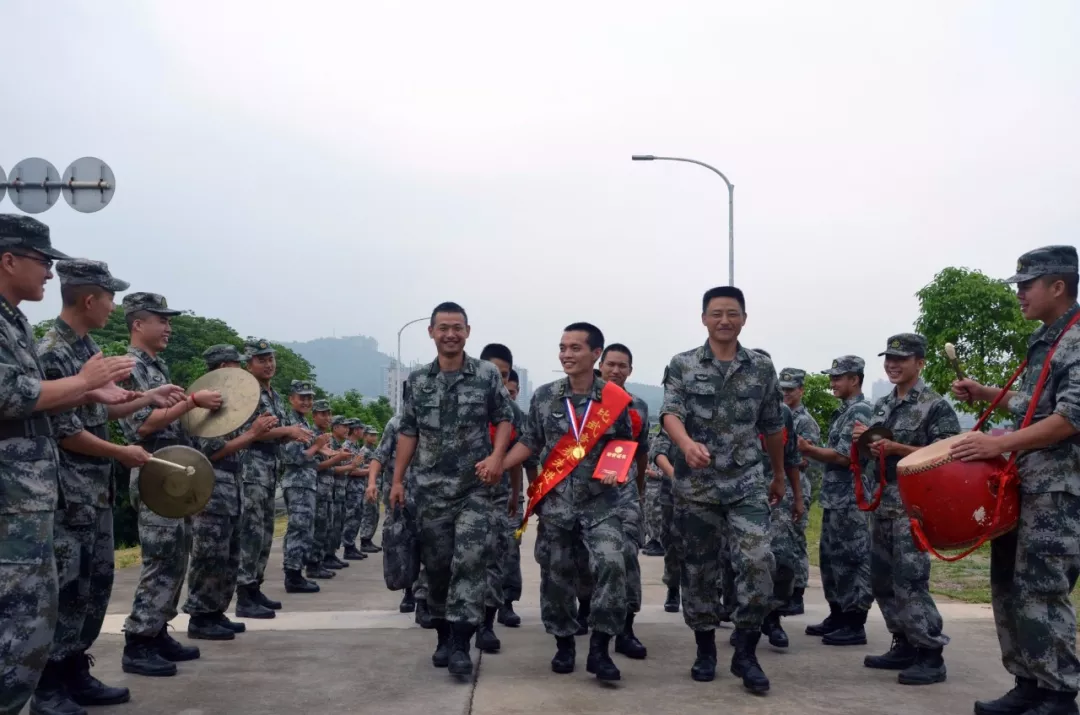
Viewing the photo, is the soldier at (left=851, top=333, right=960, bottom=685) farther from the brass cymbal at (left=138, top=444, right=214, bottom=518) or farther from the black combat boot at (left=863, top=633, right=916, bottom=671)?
the brass cymbal at (left=138, top=444, right=214, bottom=518)

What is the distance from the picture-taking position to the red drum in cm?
475

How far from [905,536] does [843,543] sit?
1.37 m

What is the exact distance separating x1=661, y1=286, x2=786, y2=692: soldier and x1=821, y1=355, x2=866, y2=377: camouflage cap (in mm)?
1897

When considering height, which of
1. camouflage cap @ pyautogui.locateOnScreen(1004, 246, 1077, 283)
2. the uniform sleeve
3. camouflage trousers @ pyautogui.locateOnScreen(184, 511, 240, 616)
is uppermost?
camouflage cap @ pyautogui.locateOnScreen(1004, 246, 1077, 283)

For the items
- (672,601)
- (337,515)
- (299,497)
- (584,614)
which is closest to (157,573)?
(584,614)

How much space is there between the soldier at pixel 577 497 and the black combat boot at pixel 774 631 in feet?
5.25

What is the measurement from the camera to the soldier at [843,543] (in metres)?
7.05

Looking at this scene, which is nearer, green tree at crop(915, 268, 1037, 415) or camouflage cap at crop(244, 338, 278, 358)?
camouflage cap at crop(244, 338, 278, 358)

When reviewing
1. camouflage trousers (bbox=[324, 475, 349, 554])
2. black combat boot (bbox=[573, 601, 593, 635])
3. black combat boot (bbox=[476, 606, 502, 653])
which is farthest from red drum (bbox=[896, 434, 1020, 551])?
camouflage trousers (bbox=[324, 475, 349, 554])

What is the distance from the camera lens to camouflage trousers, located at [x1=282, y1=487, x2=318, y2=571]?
10.5 metres

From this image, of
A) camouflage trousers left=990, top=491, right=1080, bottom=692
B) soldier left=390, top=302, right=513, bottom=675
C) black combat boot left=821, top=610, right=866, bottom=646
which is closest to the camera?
camouflage trousers left=990, top=491, right=1080, bottom=692

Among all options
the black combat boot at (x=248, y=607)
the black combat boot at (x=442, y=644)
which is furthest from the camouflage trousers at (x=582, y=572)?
the black combat boot at (x=248, y=607)

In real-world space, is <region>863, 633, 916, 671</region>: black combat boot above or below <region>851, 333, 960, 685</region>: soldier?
below

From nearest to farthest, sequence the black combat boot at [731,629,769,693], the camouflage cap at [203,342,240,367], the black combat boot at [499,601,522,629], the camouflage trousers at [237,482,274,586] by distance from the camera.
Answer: the black combat boot at [731,629,769,693] < the camouflage cap at [203,342,240,367] < the black combat boot at [499,601,522,629] < the camouflage trousers at [237,482,274,586]
